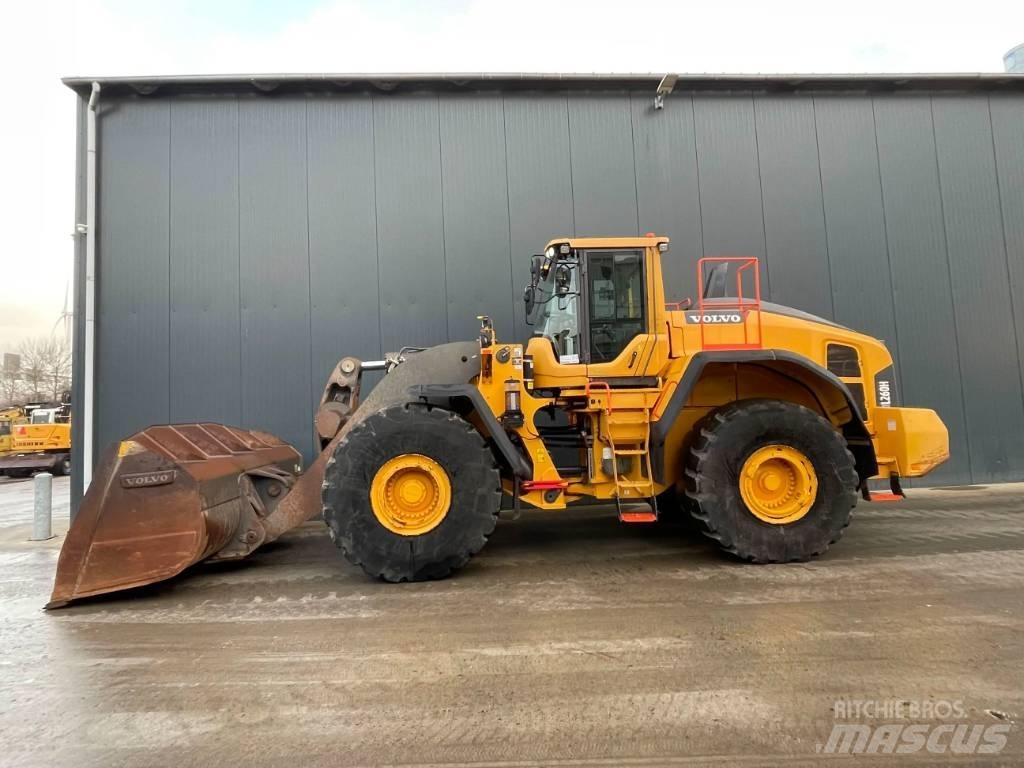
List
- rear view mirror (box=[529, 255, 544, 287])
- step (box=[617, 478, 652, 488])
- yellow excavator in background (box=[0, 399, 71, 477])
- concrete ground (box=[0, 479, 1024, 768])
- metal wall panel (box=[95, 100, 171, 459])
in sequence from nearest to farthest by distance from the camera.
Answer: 1. concrete ground (box=[0, 479, 1024, 768])
2. step (box=[617, 478, 652, 488])
3. rear view mirror (box=[529, 255, 544, 287])
4. metal wall panel (box=[95, 100, 171, 459])
5. yellow excavator in background (box=[0, 399, 71, 477])

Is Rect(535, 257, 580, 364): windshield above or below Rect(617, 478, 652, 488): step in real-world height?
above

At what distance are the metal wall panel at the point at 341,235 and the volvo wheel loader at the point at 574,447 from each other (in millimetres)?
3107

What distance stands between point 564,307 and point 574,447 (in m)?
1.41

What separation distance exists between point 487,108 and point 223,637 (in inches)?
319

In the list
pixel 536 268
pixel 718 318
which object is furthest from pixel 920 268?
pixel 536 268

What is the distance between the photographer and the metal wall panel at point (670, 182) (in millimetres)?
8695

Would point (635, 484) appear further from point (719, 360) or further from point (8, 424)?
point (8, 424)

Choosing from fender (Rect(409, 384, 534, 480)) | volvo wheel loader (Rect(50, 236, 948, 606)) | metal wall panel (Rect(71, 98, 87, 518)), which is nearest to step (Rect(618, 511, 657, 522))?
volvo wheel loader (Rect(50, 236, 948, 606))

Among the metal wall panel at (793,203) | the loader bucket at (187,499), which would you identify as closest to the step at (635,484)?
the loader bucket at (187,499)

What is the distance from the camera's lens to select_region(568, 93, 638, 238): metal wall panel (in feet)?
28.4

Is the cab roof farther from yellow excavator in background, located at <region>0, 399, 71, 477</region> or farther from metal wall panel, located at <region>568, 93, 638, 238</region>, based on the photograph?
yellow excavator in background, located at <region>0, 399, 71, 477</region>

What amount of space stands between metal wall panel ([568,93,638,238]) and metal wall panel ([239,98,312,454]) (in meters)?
4.39

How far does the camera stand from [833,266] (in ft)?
28.9

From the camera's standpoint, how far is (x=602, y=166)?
8703 millimetres
